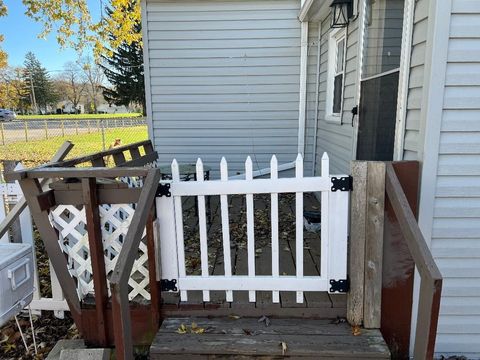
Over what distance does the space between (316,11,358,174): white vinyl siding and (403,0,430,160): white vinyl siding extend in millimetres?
1290

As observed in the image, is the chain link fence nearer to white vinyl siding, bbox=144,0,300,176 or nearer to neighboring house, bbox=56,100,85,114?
white vinyl siding, bbox=144,0,300,176

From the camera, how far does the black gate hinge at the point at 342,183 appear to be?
7.04 feet

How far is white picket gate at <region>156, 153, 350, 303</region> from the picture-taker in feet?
7.12

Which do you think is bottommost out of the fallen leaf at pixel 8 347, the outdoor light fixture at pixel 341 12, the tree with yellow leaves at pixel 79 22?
the fallen leaf at pixel 8 347

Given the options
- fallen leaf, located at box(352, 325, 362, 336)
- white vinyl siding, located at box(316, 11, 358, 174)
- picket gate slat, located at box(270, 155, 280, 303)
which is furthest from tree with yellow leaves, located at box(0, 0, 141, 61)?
fallen leaf, located at box(352, 325, 362, 336)

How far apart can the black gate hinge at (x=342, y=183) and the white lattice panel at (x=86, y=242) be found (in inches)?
50.4

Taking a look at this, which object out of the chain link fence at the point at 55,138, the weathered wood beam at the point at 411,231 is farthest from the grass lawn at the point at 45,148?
the weathered wood beam at the point at 411,231

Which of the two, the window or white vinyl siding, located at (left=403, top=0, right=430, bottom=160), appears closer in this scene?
white vinyl siding, located at (left=403, top=0, right=430, bottom=160)

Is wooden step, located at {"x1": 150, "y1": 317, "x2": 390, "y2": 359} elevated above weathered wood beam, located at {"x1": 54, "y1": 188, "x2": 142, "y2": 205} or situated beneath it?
situated beneath

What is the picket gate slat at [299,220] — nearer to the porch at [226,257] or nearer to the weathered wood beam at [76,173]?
the porch at [226,257]

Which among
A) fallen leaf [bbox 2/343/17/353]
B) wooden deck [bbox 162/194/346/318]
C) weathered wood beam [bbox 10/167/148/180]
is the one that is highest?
weathered wood beam [bbox 10/167/148/180]

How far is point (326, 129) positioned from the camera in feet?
16.0

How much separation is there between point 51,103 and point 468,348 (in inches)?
2333

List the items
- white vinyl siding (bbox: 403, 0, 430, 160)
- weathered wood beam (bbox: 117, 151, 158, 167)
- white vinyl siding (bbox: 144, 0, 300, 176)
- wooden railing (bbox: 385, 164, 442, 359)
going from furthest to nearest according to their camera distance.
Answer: white vinyl siding (bbox: 144, 0, 300, 176) → weathered wood beam (bbox: 117, 151, 158, 167) → white vinyl siding (bbox: 403, 0, 430, 160) → wooden railing (bbox: 385, 164, 442, 359)
